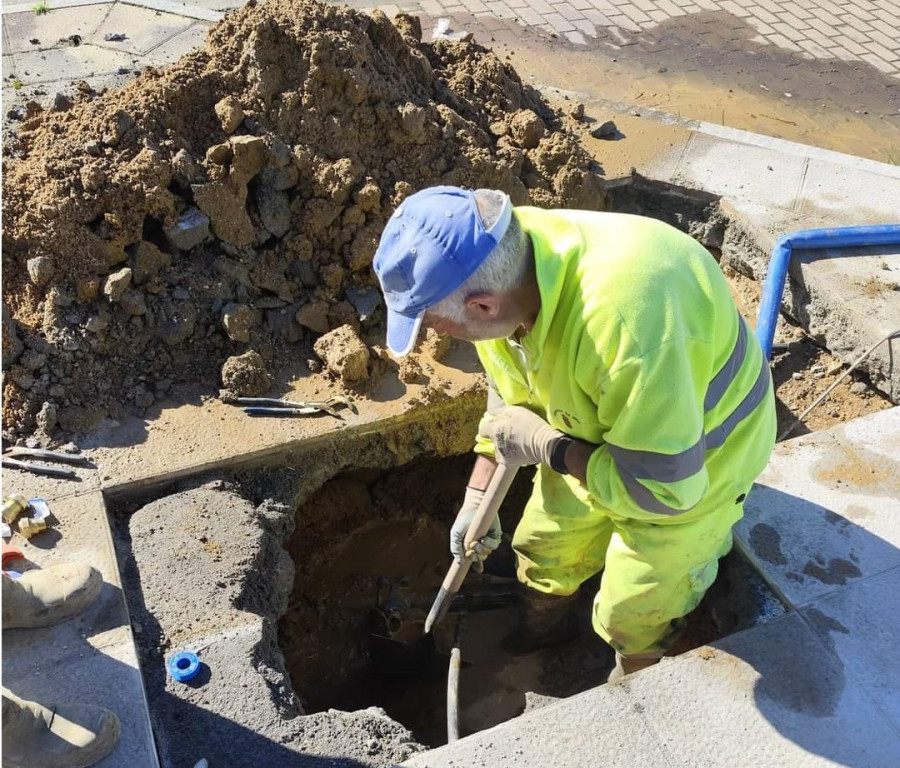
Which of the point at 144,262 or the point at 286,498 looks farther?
the point at 144,262

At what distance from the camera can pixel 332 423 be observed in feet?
13.5

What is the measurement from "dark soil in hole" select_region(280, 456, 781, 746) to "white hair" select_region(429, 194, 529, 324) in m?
2.29

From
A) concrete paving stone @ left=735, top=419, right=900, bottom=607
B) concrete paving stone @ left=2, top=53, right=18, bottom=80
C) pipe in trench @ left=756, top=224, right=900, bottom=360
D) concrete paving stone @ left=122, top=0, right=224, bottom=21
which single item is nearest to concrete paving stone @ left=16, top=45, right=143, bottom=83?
concrete paving stone @ left=2, top=53, right=18, bottom=80

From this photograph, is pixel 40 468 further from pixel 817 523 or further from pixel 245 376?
Answer: pixel 817 523

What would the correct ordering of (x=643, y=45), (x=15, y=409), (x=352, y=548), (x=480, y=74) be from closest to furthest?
(x=15, y=409) → (x=352, y=548) → (x=480, y=74) → (x=643, y=45)

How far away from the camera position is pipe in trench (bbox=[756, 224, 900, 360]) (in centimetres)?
443

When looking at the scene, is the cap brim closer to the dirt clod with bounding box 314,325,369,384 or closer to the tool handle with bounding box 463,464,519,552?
the tool handle with bounding box 463,464,519,552

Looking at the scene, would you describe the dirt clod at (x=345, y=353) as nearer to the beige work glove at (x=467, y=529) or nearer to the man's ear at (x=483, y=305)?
the beige work glove at (x=467, y=529)

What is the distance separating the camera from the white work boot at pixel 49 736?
2.72 meters

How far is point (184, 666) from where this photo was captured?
125 inches

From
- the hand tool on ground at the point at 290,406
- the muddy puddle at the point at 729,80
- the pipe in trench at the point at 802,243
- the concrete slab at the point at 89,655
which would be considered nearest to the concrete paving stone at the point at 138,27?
the muddy puddle at the point at 729,80

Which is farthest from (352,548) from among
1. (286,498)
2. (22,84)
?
(22,84)

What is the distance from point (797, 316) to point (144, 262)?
342 cm

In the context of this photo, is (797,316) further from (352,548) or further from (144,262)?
(144,262)
